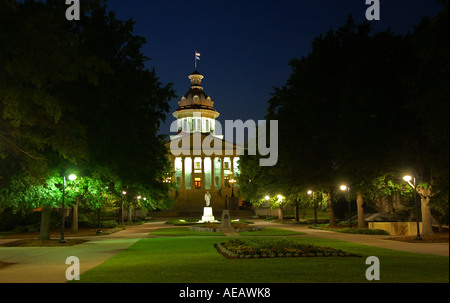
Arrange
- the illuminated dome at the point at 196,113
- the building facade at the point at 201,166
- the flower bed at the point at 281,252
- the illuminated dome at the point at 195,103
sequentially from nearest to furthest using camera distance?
the flower bed at the point at 281,252 < the building facade at the point at 201,166 < the illuminated dome at the point at 196,113 < the illuminated dome at the point at 195,103

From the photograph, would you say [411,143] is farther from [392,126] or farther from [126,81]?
[126,81]

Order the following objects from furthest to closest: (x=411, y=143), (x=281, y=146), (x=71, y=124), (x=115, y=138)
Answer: (x=281, y=146), (x=115, y=138), (x=411, y=143), (x=71, y=124)

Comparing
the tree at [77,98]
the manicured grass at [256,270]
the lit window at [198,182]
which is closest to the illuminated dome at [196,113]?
the lit window at [198,182]

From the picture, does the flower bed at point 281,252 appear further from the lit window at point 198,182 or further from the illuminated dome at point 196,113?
the illuminated dome at point 196,113

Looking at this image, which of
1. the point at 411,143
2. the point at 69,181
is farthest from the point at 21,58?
the point at 411,143

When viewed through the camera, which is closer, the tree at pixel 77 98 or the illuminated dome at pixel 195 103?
the tree at pixel 77 98

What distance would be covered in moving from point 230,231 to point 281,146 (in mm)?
10151

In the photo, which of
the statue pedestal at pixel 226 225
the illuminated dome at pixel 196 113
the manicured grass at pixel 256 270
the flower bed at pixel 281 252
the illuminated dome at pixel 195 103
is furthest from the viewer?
the illuminated dome at pixel 195 103

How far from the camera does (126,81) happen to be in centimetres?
2522

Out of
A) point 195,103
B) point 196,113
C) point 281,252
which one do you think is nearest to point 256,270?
point 281,252

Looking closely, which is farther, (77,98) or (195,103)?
(195,103)

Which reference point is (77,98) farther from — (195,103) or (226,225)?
(195,103)

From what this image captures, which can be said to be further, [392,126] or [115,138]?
[115,138]
